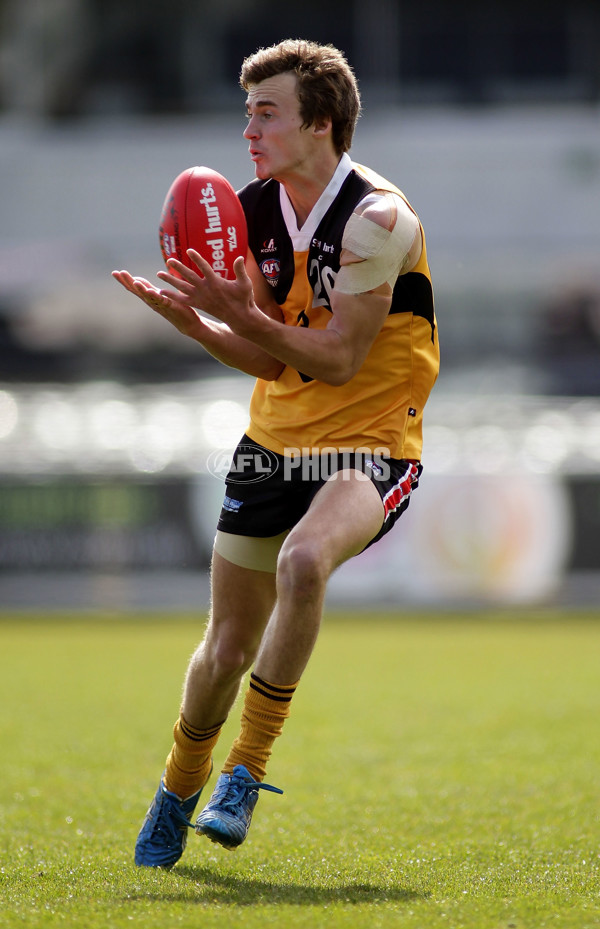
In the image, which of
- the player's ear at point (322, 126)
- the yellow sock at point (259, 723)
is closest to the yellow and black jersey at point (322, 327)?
the player's ear at point (322, 126)

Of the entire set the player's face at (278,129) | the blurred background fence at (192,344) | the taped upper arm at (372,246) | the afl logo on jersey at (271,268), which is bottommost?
the blurred background fence at (192,344)

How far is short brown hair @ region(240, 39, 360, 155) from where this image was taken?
3391mm

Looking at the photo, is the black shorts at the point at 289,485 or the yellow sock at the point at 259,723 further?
the black shorts at the point at 289,485

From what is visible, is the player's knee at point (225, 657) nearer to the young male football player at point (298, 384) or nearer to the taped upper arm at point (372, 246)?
the young male football player at point (298, 384)

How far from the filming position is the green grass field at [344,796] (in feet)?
9.57

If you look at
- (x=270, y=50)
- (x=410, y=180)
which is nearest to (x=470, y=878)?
(x=270, y=50)

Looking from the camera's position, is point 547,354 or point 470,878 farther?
point 547,354

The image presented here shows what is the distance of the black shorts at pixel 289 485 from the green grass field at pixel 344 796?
0.94 meters

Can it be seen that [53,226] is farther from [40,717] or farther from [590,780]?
[590,780]

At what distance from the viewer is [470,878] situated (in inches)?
127

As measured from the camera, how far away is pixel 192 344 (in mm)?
18094

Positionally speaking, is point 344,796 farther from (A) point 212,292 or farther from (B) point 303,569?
(A) point 212,292

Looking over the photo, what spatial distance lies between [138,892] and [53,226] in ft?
62.4

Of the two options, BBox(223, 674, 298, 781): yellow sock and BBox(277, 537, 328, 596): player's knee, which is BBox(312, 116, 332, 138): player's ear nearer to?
BBox(277, 537, 328, 596): player's knee
